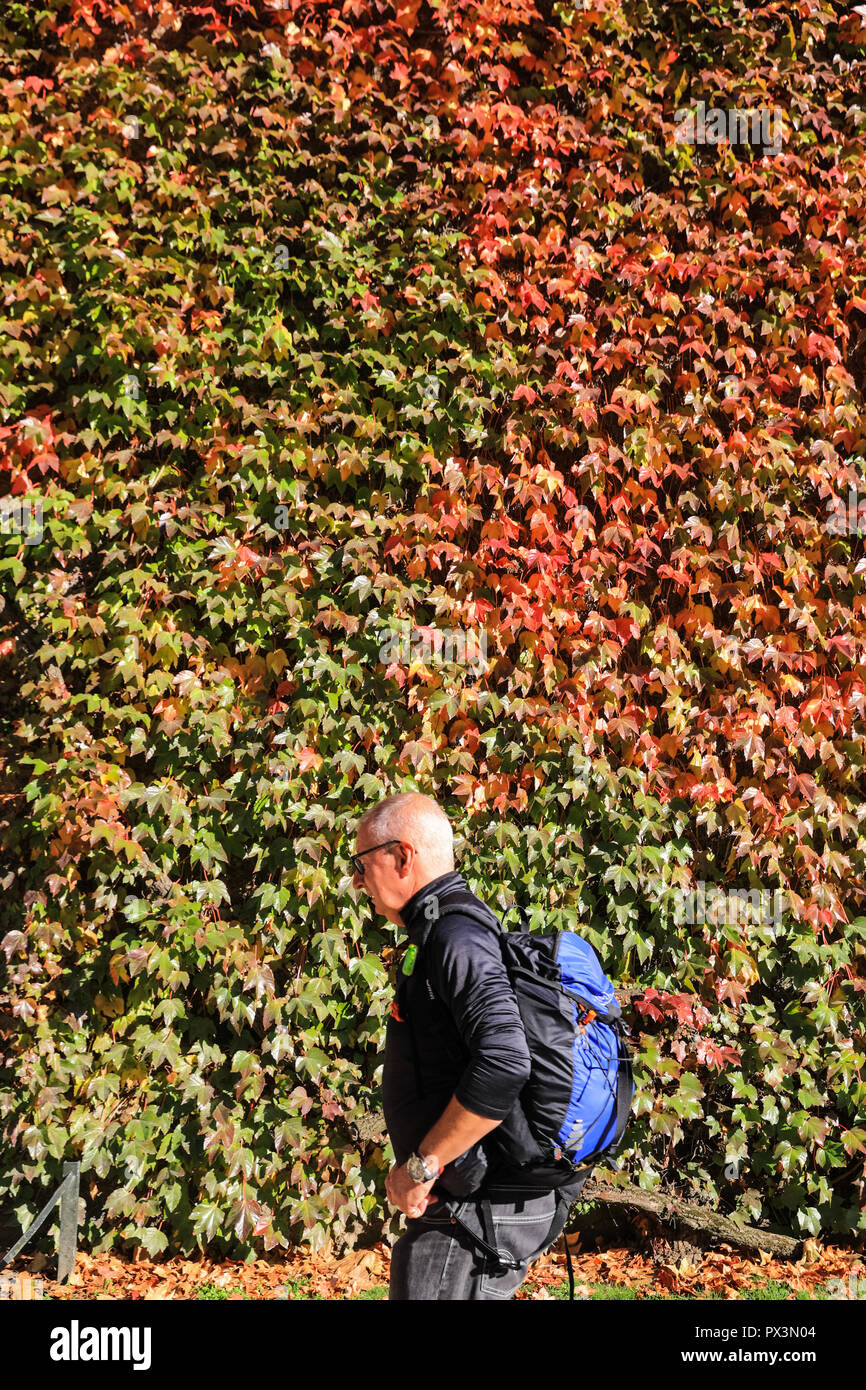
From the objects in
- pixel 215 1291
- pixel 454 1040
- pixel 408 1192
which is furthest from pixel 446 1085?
pixel 215 1291

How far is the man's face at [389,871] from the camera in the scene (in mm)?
2098

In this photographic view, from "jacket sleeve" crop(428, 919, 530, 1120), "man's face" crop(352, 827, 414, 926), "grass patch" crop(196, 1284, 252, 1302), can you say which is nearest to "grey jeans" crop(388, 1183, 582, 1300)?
"jacket sleeve" crop(428, 919, 530, 1120)

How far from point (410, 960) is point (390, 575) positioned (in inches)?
82.6

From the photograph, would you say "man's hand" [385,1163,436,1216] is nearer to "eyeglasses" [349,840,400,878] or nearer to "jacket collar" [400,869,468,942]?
"jacket collar" [400,869,468,942]

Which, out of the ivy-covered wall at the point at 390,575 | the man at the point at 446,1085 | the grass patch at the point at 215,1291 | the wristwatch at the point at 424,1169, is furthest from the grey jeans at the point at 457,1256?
the grass patch at the point at 215,1291

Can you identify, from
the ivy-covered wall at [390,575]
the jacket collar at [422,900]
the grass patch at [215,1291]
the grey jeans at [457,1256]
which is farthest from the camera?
the ivy-covered wall at [390,575]

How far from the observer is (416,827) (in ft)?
6.91

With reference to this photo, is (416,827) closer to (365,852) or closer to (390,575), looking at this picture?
(365,852)

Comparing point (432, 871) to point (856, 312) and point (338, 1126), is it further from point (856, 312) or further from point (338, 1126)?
point (856, 312)

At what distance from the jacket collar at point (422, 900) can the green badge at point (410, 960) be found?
0.02 m

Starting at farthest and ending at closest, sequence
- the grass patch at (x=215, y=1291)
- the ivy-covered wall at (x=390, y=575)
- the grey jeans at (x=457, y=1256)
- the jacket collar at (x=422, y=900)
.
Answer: the ivy-covered wall at (x=390, y=575)
the grass patch at (x=215, y=1291)
the jacket collar at (x=422, y=900)
the grey jeans at (x=457, y=1256)

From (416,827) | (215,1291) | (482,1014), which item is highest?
(416,827)

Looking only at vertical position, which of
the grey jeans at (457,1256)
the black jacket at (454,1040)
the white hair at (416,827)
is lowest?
the grey jeans at (457,1256)

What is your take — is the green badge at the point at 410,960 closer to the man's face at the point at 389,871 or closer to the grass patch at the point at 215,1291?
the man's face at the point at 389,871
